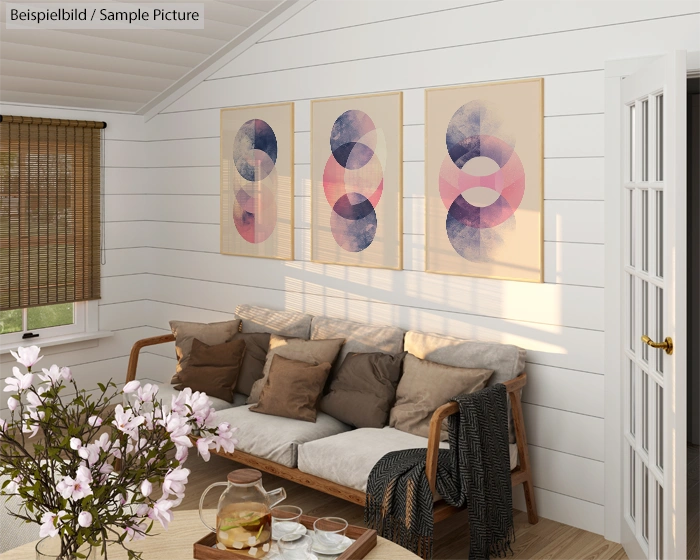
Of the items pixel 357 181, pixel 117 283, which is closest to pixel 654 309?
pixel 357 181

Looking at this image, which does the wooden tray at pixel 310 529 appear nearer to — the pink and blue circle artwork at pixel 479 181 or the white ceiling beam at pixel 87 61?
the pink and blue circle artwork at pixel 479 181

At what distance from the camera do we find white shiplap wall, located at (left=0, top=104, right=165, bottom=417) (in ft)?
17.6

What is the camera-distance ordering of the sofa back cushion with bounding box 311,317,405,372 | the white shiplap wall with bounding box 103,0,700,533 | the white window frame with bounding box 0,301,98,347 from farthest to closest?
the white window frame with bounding box 0,301,98,347, the sofa back cushion with bounding box 311,317,405,372, the white shiplap wall with bounding box 103,0,700,533

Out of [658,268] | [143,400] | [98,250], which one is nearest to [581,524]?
[658,268]

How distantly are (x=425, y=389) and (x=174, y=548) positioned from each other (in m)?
1.76

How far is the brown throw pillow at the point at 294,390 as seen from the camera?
390cm

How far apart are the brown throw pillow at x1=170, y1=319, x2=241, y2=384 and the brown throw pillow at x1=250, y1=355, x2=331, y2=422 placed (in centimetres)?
68

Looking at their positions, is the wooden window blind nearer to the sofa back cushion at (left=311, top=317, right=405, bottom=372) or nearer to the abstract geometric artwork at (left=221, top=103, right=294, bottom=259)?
the abstract geometric artwork at (left=221, top=103, right=294, bottom=259)

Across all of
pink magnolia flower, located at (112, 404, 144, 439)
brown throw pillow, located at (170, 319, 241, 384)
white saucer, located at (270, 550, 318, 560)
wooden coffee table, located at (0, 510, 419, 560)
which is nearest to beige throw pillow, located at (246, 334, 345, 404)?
brown throw pillow, located at (170, 319, 241, 384)

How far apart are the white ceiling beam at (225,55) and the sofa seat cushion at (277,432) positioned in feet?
→ 7.74

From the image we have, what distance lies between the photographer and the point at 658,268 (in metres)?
2.78

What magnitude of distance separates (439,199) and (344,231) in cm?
69

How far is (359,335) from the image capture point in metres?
4.17

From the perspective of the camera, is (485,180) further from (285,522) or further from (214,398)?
(285,522)
